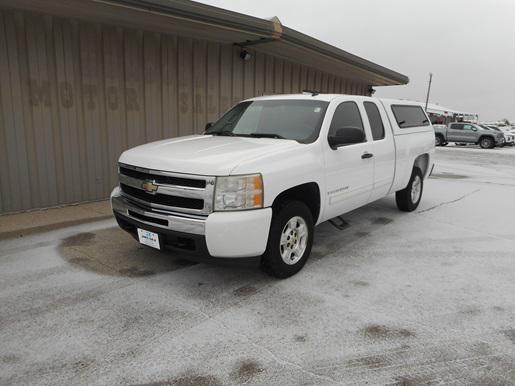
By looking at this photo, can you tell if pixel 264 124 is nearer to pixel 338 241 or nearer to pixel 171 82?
pixel 338 241

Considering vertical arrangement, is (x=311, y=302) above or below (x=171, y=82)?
below

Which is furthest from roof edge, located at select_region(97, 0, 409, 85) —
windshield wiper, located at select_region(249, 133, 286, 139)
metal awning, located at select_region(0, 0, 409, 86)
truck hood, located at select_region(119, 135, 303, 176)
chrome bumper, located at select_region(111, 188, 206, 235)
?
chrome bumper, located at select_region(111, 188, 206, 235)

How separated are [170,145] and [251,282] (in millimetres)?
1688

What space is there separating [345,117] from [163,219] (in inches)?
103

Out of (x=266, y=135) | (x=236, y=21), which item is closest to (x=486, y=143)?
(x=236, y=21)

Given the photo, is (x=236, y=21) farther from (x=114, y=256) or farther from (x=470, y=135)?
(x=470, y=135)

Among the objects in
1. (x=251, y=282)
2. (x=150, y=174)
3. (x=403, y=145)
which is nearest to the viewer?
(x=150, y=174)

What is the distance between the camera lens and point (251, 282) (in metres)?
4.29

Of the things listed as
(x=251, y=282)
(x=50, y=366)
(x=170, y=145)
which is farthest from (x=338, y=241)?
(x=50, y=366)

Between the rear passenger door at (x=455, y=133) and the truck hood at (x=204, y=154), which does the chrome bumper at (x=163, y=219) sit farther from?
the rear passenger door at (x=455, y=133)

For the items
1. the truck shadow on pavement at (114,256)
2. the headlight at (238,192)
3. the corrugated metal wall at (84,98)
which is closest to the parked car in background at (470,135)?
the corrugated metal wall at (84,98)

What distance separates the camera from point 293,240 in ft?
14.3

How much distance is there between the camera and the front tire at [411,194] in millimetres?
7168

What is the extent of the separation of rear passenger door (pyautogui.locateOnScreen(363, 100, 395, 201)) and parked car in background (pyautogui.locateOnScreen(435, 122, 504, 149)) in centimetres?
2474
